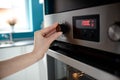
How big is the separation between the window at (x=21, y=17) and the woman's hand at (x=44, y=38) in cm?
223

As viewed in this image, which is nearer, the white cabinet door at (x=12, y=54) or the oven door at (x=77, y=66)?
the oven door at (x=77, y=66)

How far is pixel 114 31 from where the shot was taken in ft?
1.32

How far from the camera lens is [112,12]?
43cm

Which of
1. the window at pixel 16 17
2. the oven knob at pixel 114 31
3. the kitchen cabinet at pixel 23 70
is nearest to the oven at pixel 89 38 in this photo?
the oven knob at pixel 114 31

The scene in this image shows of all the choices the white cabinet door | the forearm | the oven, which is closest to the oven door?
the oven

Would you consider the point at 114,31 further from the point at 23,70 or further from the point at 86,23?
the point at 23,70

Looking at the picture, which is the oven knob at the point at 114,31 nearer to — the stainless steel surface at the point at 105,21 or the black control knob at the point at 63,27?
the stainless steel surface at the point at 105,21

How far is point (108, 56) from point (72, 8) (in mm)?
232

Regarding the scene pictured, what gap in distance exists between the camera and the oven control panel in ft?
1.60

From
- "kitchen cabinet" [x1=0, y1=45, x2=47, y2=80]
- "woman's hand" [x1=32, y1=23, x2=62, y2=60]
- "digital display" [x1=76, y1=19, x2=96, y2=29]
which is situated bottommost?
"kitchen cabinet" [x1=0, y1=45, x2=47, y2=80]

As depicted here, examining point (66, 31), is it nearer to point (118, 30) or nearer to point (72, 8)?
point (72, 8)

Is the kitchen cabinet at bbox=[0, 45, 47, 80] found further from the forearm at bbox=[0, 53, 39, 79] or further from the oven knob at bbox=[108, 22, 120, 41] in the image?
the oven knob at bbox=[108, 22, 120, 41]

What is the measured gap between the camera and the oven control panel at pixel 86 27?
0.49 m

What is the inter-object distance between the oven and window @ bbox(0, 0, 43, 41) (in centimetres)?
224
